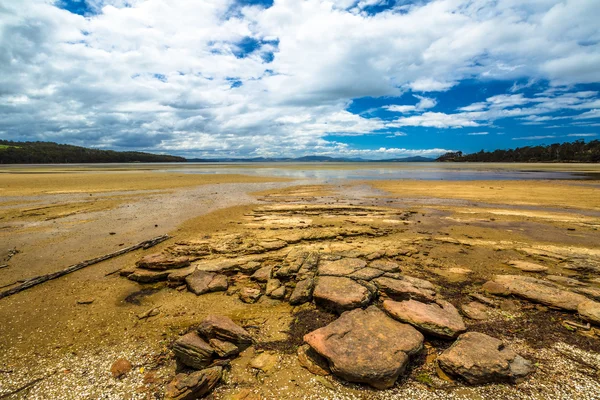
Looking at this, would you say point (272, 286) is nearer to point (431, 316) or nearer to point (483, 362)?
point (431, 316)

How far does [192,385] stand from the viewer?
3.43 m

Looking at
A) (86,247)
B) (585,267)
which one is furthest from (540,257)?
(86,247)

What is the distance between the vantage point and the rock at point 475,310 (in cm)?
512

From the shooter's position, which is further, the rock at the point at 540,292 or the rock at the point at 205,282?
the rock at the point at 205,282

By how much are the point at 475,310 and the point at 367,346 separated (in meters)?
2.80

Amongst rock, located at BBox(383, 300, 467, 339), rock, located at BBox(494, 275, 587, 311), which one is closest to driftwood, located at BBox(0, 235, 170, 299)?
rock, located at BBox(383, 300, 467, 339)

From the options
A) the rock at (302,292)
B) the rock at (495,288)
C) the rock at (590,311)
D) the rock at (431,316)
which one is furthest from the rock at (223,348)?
the rock at (590,311)

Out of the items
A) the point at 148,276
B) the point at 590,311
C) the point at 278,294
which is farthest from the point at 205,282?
the point at 590,311

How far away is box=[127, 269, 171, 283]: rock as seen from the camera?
685 cm

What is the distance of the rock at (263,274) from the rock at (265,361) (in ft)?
8.38

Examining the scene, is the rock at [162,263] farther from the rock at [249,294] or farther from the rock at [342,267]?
the rock at [342,267]

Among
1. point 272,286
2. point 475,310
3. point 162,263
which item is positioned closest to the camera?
point 475,310

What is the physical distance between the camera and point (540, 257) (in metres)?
7.98

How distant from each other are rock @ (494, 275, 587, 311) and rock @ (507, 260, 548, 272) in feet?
2.75
